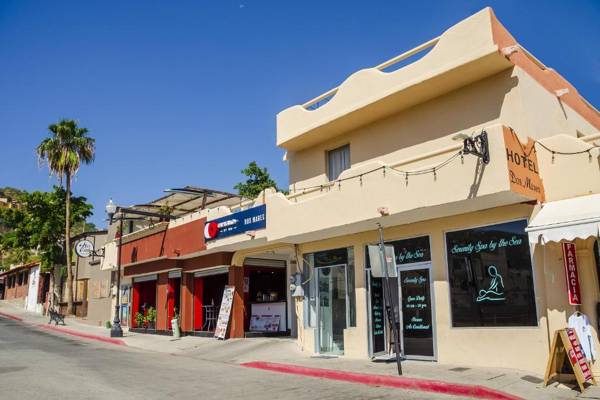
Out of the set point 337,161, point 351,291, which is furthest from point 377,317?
point 337,161

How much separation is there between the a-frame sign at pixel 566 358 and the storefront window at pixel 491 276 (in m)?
1.37

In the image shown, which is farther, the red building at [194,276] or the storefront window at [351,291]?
the red building at [194,276]

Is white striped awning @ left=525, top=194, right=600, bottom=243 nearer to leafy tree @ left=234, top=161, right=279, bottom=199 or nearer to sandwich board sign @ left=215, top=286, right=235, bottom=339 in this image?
sandwich board sign @ left=215, top=286, right=235, bottom=339

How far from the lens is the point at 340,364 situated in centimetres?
1311

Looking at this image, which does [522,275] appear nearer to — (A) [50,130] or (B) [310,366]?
(B) [310,366]

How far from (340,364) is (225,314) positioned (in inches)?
317

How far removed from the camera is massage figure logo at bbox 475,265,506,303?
1151 cm

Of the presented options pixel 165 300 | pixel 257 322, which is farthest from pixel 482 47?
pixel 165 300

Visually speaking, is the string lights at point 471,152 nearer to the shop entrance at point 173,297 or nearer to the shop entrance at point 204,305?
the shop entrance at point 204,305

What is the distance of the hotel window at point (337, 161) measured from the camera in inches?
666

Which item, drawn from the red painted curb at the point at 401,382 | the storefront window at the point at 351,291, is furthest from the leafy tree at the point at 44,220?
the red painted curb at the point at 401,382

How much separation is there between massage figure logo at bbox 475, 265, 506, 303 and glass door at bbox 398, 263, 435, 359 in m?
1.50

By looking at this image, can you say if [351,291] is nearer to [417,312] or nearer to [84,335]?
[417,312]

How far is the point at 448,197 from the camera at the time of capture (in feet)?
37.4
